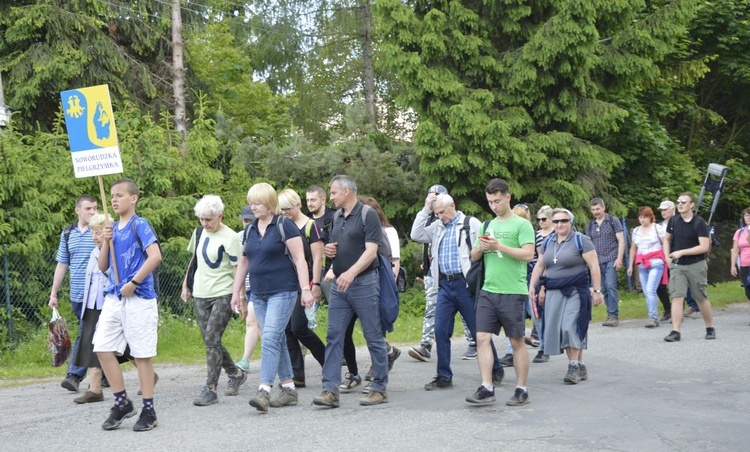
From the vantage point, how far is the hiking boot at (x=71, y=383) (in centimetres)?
928

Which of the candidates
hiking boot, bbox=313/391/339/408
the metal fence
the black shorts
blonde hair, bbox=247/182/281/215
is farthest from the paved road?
the metal fence

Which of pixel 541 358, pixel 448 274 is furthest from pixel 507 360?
pixel 448 274

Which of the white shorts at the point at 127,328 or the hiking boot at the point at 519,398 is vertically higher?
the white shorts at the point at 127,328

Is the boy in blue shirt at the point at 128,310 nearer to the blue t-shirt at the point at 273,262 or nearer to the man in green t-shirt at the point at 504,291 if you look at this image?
the blue t-shirt at the point at 273,262

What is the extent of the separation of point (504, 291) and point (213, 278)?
103 inches

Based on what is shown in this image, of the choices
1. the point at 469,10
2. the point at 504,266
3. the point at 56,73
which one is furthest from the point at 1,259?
the point at 469,10

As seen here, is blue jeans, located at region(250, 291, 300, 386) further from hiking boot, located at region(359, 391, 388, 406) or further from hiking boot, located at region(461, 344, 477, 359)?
hiking boot, located at region(461, 344, 477, 359)

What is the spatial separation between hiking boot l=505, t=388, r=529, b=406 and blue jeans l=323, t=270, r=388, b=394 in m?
1.11

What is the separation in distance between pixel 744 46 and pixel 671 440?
25065 mm

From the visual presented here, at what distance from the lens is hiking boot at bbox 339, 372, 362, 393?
899cm

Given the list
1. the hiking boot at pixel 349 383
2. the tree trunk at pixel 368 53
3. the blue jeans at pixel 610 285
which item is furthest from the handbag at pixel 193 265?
the tree trunk at pixel 368 53

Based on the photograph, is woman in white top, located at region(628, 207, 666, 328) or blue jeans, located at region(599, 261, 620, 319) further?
blue jeans, located at region(599, 261, 620, 319)

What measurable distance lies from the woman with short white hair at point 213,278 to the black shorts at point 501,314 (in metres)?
2.27

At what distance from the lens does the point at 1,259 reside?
40.6 ft
